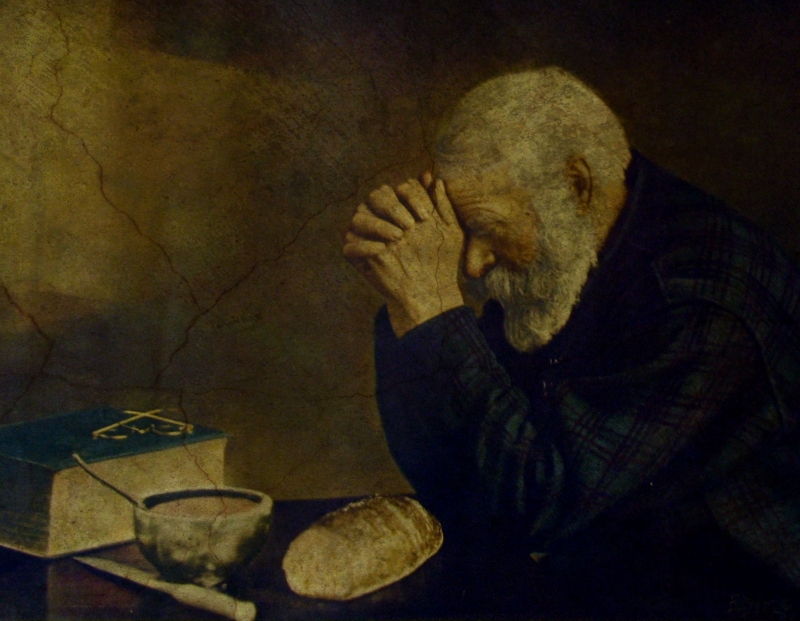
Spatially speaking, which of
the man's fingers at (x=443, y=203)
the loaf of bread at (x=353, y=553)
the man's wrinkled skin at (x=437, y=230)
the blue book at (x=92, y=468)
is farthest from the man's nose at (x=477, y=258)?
the blue book at (x=92, y=468)

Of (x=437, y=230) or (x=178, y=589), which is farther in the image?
(x=437, y=230)

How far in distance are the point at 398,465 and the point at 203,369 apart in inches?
29.3

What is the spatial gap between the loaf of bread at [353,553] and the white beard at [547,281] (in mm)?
770

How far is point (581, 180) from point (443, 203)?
19.2 inches

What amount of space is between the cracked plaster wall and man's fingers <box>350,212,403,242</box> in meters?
0.05

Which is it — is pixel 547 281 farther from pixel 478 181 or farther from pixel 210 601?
pixel 210 601

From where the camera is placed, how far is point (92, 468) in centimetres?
241

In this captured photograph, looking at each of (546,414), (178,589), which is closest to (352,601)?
(178,589)

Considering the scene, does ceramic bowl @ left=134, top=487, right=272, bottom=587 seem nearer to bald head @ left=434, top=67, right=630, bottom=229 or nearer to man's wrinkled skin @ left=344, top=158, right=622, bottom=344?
man's wrinkled skin @ left=344, top=158, right=622, bottom=344

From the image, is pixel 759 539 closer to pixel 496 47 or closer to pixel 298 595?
pixel 298 595

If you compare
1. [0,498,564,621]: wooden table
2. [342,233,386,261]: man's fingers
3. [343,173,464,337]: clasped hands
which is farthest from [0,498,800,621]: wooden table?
[342,233,386,261]: man's fingers

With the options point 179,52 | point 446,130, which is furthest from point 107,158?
point 446,130

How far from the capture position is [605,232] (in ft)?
8.54
